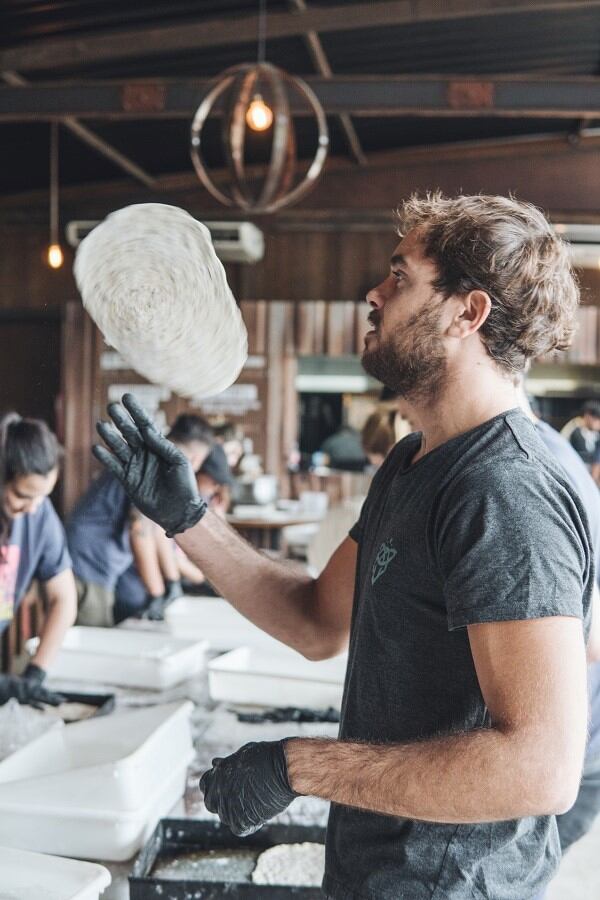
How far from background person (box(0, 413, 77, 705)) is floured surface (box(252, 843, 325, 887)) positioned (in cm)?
80

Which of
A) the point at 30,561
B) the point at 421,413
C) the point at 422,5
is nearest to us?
the point at 421,413

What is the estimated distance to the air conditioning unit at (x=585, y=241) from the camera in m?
6.97

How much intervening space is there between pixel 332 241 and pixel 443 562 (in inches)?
264

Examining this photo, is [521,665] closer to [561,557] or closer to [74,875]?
[561,557]

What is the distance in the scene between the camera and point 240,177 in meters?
3.19

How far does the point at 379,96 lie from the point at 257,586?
3262mm

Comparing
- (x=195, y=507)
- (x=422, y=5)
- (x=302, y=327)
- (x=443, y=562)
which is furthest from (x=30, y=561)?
(x=302, y=327)

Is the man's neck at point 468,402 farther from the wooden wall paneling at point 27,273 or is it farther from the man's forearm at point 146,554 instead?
the wooden wall paneling at point 27,273

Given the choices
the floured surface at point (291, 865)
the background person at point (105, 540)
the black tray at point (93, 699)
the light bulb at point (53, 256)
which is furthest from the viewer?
the light bulb at point (53, 256)

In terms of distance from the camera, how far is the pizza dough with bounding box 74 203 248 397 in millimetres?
1281

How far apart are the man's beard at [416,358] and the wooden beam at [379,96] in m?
3.09

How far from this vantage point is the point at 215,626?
3072mm

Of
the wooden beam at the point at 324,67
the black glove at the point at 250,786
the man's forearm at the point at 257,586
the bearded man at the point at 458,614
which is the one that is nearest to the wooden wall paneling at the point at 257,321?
the wooden beam at the point at 324,67

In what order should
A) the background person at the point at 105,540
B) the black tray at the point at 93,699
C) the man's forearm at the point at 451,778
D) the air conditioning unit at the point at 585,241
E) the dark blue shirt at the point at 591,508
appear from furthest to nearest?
the air conditioning unit at the point at 585,241 → the background person at the point at 105,540 → the black tray at the point at 93,699 → the dark blue shirt at the point at 591,508 → the man's forearm at the point at 451,778
